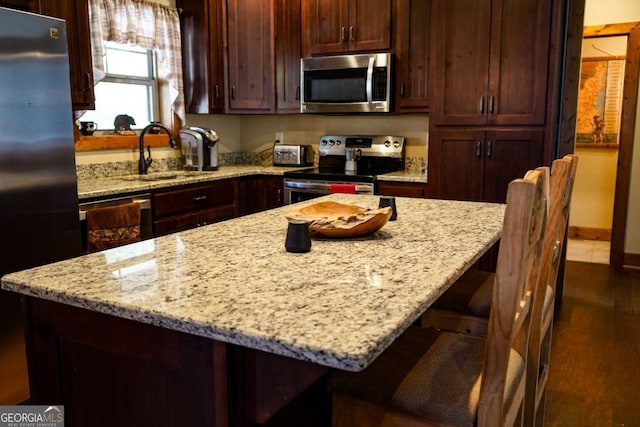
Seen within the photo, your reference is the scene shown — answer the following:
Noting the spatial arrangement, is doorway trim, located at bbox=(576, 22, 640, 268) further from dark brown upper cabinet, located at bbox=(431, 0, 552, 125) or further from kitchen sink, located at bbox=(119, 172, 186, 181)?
kitchen sink, located at bbox=(119, 172, 186, 181)

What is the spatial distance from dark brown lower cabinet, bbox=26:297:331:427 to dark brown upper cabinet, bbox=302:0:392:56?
3095 millimetres

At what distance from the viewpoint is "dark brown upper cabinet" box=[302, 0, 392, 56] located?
3891 millimetres

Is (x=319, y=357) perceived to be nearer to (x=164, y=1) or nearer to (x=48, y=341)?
(x=48, y=341)

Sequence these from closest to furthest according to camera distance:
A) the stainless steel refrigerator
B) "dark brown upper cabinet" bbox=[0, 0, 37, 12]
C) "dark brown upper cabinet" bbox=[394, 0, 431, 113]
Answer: the stainless steel refrigerator, "dark brown upper cabinet" bbox=[0, 0, 37, 12], "dark brown upper cabinet" bbox=[394, 0, 431, 113]

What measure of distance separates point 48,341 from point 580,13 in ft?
11.2

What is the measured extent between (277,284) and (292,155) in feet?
11.4

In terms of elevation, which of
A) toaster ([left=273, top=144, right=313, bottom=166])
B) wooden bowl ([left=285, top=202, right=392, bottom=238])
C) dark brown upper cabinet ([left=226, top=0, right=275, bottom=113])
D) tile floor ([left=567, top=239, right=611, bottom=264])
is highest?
dark brown upper cabinet ([left=226, top=0, right=275, bottom=113])

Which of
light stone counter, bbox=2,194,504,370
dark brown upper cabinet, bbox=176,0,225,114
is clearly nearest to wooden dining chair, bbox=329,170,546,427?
light stone counter, bbox=2,194,504,370

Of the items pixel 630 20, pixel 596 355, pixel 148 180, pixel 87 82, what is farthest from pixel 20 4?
pixel 630 20

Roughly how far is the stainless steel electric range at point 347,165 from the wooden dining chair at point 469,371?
8.04 feet

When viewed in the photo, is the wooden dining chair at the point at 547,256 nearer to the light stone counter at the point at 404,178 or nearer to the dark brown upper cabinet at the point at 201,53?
the light stone counter at the point at 404,178

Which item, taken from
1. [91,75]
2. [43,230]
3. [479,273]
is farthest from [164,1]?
[479,273]

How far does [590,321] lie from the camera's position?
3.43 meters

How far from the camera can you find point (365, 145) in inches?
169
